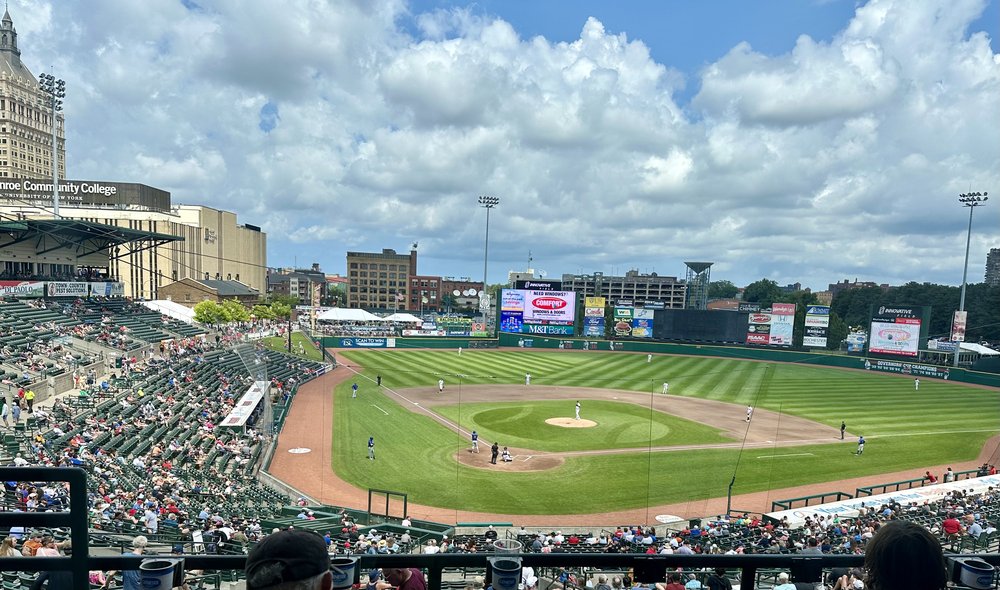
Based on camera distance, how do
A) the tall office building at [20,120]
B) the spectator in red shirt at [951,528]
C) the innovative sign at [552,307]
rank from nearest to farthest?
the spectator in red shirt at [951,528] < the innovative sign at [552,307] < the tall office building at [20,120]

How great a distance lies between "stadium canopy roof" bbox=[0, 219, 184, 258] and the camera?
1564 inches

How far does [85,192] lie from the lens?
86.2 metres

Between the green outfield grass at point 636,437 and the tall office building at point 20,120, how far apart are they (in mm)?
112428

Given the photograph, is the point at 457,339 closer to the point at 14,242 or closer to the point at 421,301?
the point at 14,242

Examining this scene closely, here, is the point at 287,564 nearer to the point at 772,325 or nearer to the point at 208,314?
the point at 208,314

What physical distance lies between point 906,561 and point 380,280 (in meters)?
139

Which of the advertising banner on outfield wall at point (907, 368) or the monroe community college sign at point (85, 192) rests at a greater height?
the monroe community college sign at point (85, 192)

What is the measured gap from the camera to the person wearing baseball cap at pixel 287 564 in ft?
6.21

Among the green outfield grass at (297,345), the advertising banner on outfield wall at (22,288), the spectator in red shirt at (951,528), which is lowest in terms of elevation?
the green outfield grass at (297,345)

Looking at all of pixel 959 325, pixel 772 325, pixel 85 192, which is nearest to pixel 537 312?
pixel 772 325

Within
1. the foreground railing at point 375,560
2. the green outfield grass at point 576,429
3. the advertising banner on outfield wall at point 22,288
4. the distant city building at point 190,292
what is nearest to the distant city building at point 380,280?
the distant city building at point 190,292

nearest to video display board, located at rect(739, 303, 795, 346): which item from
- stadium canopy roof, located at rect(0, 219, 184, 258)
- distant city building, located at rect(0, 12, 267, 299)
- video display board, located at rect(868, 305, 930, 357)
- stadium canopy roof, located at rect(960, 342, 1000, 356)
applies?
video display board, located at rect(868, 305, 930, 357)

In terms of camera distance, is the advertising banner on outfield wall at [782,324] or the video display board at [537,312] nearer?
the advertising banner on outfield wall at [782,324]

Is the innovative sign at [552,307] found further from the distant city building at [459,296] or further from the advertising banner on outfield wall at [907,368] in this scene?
the distant city building at [459,296]
